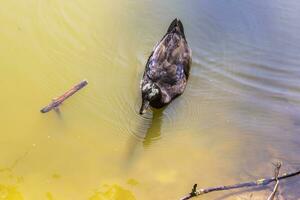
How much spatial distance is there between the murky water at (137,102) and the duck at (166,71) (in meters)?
0.18

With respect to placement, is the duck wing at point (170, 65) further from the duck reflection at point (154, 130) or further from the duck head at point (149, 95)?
the duck reflection at point (154, 130)

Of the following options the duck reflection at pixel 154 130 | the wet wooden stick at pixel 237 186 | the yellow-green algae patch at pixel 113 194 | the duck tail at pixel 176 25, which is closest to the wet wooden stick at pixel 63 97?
the duck reflection at pixel 154 130

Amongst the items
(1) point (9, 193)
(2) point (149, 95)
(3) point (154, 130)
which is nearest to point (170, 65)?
(2) point (149, 95)

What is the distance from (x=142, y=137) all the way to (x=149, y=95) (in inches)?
23.3

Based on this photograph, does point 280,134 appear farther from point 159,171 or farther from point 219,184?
point 159,171

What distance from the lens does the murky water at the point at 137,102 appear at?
19.2ft

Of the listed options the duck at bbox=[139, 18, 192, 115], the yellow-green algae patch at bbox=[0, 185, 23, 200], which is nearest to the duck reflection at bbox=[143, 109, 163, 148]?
the duck at bbox=[139, 18, 192, 115]

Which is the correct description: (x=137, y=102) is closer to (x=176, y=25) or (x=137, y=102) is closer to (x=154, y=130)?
(x=154, y=130)

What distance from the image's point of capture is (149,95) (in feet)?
21.3

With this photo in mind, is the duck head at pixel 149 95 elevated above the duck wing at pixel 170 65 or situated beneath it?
situated beneath

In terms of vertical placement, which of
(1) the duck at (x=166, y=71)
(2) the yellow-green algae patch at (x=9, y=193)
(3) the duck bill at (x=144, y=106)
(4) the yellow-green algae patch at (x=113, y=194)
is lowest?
(2) the yellow-green algae patch at (x=9, y=193)

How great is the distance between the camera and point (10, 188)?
5.58m

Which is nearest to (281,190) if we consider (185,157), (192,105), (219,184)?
(219,184)

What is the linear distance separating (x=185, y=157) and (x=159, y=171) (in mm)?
422
